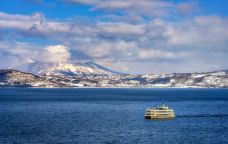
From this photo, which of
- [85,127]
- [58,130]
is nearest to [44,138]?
[58,130]

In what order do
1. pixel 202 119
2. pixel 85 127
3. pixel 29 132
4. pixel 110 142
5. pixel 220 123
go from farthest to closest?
pixel 202 119 < pixel 220 123 < pixel 85 127 < pixel 29 132 < pixel 110 142

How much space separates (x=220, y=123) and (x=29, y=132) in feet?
180

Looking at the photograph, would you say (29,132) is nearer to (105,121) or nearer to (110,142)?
(110,142)

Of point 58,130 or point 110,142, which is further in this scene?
point 58,130

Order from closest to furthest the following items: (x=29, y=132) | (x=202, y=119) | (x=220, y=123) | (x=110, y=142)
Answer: (x=110, y=142) < (x=29, y=132) < (x=220, y=123) < (x=202, y=119)

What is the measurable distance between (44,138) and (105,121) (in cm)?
3914

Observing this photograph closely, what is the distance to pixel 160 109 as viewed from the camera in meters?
148

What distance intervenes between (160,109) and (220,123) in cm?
2389

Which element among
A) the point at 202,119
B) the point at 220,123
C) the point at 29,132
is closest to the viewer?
the point at 29,132

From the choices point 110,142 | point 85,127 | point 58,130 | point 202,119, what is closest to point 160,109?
point 202,119

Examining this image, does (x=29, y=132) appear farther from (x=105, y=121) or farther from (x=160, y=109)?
(x=160, y=109)

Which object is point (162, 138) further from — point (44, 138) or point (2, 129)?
point (2, 129)

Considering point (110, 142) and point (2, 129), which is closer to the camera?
point (110, 142)

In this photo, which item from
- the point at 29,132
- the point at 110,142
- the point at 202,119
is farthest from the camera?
the point at 202,119
